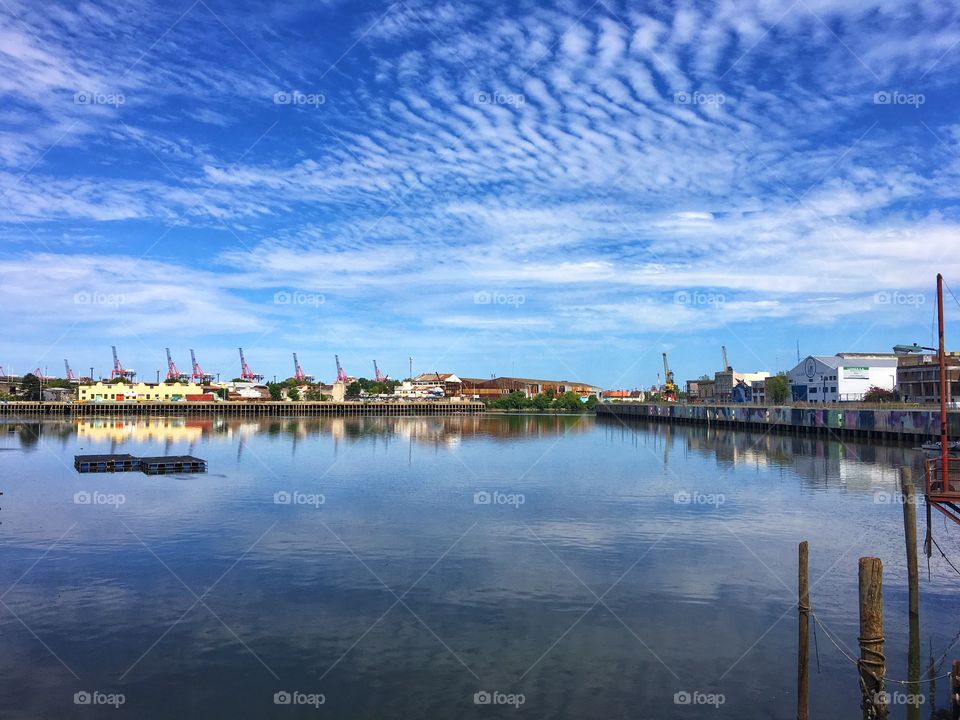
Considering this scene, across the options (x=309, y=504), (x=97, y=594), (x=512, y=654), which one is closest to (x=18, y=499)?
(x=309, y=504)

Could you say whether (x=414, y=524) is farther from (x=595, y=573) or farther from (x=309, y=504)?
(x=595, y=573)

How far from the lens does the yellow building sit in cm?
18462

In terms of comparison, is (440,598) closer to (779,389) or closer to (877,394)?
(877,394)

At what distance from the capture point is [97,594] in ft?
62.2

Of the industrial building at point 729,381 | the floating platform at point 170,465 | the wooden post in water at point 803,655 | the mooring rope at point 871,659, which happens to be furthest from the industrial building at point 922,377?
the wooden post in water at point 803,655

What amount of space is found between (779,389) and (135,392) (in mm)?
160149

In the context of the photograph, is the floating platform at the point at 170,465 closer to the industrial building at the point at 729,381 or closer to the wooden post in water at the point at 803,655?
the wooden post in water at the point at 803,655

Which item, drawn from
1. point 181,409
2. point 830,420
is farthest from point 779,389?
point 181,409

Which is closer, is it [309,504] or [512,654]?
[512,654]

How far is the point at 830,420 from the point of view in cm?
7862

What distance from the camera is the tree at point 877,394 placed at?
104 metres

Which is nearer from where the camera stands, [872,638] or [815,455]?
[872,638]

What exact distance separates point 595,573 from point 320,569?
8.38 m

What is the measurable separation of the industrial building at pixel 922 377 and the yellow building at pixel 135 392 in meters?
166
